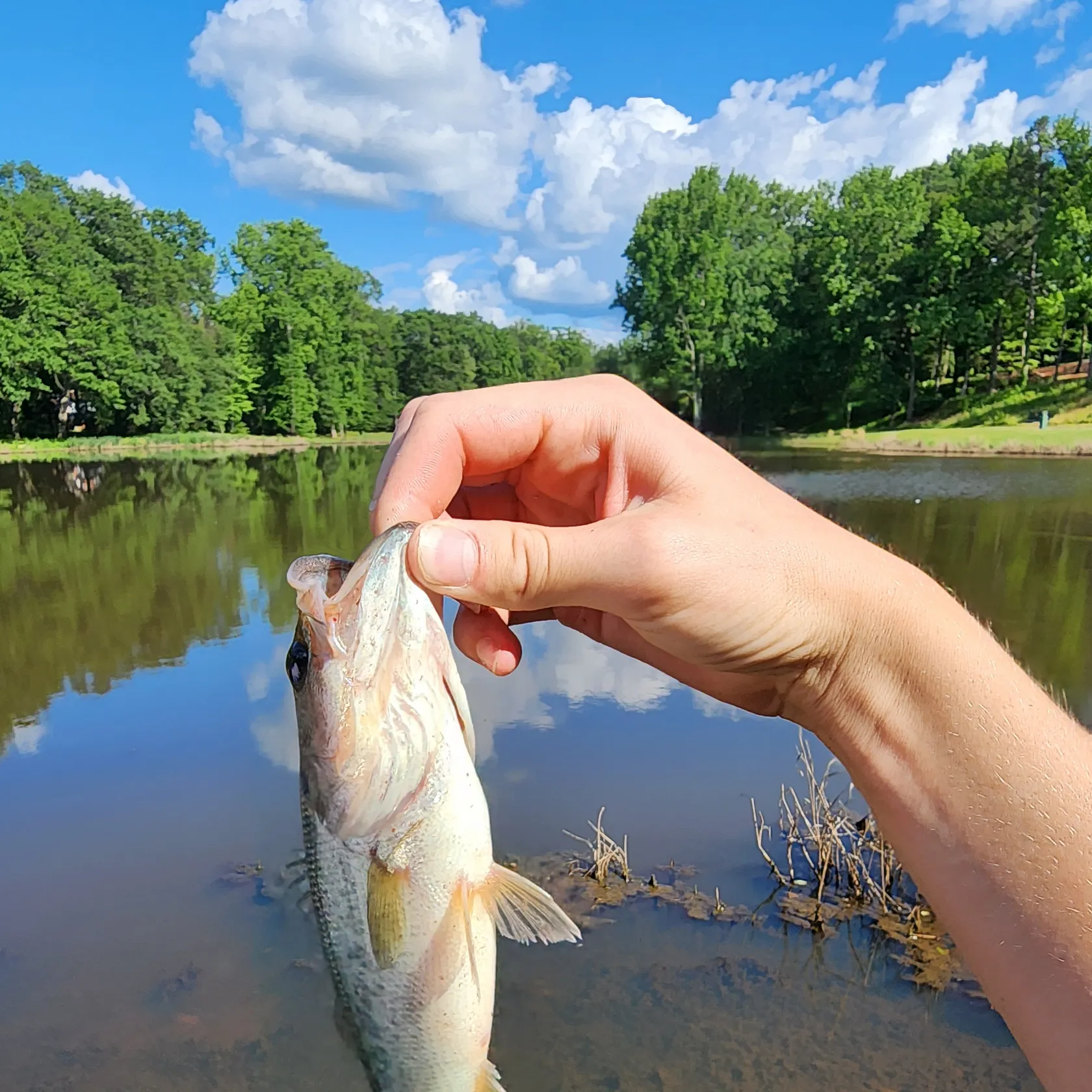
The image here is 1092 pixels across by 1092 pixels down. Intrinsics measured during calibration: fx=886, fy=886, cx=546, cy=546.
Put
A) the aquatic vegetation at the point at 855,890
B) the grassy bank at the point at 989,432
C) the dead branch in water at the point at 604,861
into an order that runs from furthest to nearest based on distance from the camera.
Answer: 1. the grassy bank at the point at 989,432
2. the dead branch in water at the point at 604,861
3. the aquatic vegetation at the point at 855,890

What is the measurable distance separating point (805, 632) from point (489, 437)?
1127mm

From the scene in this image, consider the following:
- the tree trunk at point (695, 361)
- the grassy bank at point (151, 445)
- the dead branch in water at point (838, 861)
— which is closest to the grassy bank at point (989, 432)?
the tree trunk at point (695, 361)

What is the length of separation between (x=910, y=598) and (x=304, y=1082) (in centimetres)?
448

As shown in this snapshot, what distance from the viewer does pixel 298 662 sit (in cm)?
231

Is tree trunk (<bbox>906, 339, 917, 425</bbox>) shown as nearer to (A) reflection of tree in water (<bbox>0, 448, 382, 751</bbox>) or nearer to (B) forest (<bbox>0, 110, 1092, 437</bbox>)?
(B) forest (<bbox>0, 110, 1092, 437</bbox>)

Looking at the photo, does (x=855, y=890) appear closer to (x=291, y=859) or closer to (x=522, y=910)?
(x=291, y=859)

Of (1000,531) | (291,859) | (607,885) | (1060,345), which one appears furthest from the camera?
(1060,345)

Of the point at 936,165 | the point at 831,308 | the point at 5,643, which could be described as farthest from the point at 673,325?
the point at 5,643

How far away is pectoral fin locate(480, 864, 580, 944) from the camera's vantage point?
2121 millimetres

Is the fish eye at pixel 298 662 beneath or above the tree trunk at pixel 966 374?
beneath

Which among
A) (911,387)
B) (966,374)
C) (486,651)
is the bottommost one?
(486,651)

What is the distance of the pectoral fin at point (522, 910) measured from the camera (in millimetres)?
2121

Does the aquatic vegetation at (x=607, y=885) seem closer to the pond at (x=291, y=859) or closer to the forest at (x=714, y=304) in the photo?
the pond at (x=291, y=859)

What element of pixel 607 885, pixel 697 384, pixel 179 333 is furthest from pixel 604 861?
pixel 179 333
